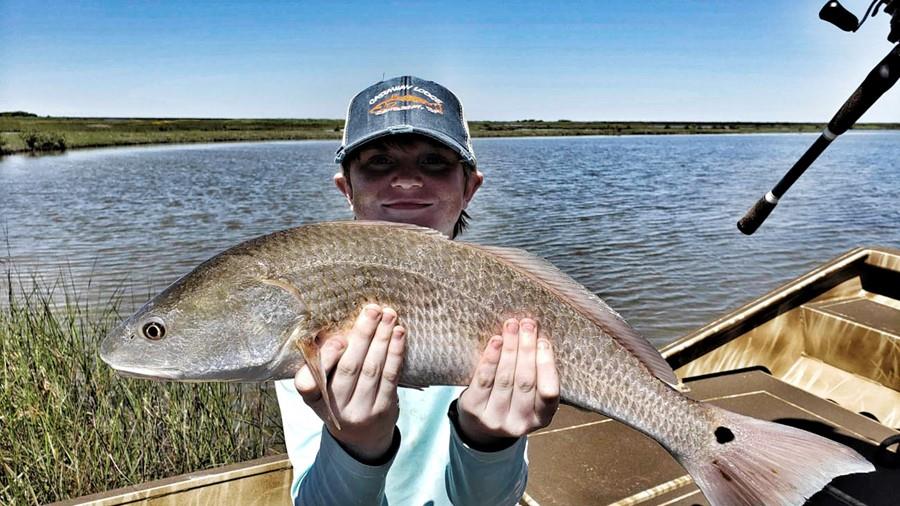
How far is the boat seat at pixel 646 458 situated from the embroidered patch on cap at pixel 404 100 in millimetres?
2197

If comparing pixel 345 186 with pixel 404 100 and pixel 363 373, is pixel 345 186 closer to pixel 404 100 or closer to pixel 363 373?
pixel 404 100

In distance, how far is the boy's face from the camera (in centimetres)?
276

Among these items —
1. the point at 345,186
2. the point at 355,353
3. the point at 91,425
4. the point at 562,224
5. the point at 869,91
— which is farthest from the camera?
the point at 562,224

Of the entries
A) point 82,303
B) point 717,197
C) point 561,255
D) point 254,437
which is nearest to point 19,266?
point 82,303

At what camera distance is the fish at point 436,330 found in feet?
6.87

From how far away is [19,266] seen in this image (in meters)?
13.7

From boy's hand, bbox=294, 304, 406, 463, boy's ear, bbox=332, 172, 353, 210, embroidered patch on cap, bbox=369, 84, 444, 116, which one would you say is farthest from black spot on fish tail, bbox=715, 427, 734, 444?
boy's ear, bbox=332, 172, 353, 210

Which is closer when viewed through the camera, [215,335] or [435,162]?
[215,335]

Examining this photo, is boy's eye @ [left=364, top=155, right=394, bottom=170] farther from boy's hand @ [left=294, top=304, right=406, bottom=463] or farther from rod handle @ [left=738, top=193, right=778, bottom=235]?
rod handle @ [left=738, top=193, right=778, bottom=235]

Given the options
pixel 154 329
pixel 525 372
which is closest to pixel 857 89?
pixel 525 372

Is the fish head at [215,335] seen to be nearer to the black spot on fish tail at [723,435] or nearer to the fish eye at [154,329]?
the fish eye at [154,329]

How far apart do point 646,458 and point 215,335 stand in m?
2.89

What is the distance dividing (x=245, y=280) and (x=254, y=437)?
4.37 meters

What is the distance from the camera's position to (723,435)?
89.7 inches
